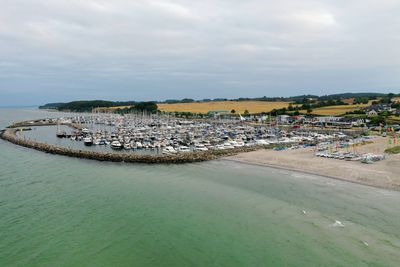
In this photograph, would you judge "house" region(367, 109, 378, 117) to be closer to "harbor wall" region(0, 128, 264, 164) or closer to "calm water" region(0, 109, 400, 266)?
"harbor wall" region(0, 128, 264, 164)

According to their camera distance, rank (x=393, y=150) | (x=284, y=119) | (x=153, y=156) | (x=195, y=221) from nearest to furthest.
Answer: (x=195, y=221) → (x=393, y=150) → (x=153, y=156) → (x=284, y=119)

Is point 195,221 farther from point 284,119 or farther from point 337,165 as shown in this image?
point 284,119

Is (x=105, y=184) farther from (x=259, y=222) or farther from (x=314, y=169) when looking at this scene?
(x=314, y=169)

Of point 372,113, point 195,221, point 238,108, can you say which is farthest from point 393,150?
point 238,108

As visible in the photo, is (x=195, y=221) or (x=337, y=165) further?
(x=337, y=165)

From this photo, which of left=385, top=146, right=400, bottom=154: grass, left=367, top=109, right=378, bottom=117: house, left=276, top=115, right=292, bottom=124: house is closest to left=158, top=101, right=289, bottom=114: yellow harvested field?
left=276, top=115, right=292, bottom=124: house
